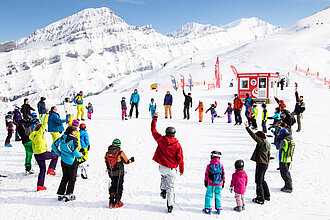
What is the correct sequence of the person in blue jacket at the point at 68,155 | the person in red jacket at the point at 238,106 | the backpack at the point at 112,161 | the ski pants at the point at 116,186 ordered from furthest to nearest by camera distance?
the person in red jacket at the point at 238,106 → the person in blue jacket at the point at 68,155 → the ski pants at the point at 116,186 → the backpack at the point at 112,161

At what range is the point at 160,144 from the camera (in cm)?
479

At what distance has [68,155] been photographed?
17.0 ft

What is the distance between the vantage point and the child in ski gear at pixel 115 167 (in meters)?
4.90

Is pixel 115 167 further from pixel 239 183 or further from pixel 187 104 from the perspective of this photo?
pixel 187 104

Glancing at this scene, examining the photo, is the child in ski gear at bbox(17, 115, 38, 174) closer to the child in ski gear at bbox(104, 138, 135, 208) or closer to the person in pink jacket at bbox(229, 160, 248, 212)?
the child in ski gear at bbox(104, 138, 135, 208)

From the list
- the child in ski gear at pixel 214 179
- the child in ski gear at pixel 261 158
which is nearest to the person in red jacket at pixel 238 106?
the child in ski gear at pixel 261 158

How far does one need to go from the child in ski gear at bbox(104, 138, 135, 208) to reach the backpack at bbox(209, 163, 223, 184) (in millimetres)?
1586

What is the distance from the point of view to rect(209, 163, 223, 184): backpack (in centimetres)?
468

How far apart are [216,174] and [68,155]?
308 cm

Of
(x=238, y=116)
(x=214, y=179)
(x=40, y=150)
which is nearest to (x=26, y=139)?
(x=40, y=150)

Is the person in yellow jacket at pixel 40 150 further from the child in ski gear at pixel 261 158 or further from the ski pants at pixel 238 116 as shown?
the ski pants at pixel 238 116

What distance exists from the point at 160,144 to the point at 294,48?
7124cm

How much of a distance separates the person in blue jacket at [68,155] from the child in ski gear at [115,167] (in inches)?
29.6

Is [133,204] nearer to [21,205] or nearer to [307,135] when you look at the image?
[21,205]
